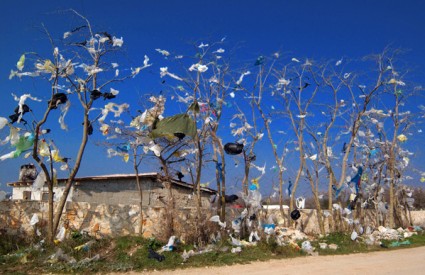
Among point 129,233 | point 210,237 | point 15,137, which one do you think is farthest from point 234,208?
point 15,137

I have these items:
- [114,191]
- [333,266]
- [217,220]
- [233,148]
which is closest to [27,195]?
[114,191]

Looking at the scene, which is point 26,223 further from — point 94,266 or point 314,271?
point 314,271

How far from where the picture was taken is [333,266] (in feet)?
29.9

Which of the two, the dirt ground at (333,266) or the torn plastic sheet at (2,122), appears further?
the torn plastic sheet at (2,122)

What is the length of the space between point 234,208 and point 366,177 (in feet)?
32.8

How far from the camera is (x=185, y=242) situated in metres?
10.2

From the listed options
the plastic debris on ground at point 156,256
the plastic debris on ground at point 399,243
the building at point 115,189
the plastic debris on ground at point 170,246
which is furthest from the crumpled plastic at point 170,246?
the building at point 115,189

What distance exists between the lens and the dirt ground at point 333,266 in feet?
26.9

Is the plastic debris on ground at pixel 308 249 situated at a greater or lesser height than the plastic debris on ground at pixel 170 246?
lesser

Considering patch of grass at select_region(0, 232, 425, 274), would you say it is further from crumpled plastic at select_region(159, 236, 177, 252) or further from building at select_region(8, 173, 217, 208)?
building at select_region(8, 173, 217, 208)

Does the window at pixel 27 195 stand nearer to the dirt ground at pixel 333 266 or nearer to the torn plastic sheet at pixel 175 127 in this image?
the torn plastic sheet at pixel 175 127

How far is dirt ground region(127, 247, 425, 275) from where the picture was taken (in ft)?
26.9

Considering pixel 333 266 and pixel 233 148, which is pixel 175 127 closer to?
pixel 233 148

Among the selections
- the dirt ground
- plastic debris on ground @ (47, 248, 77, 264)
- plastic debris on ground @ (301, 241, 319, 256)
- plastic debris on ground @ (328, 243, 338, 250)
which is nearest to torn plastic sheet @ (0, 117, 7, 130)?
plastic debris on ground @ (47, 248, 77, 264)
